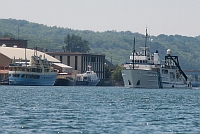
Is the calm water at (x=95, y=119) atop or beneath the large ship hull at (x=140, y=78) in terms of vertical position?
beneath

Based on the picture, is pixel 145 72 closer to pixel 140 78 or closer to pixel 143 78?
pixel 143 78

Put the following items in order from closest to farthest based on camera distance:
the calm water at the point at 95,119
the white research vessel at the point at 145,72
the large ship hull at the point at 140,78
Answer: the calm water at the point at 95,119
the large ship hull at the point at 140,78
the white research vessel at the point at 145,72

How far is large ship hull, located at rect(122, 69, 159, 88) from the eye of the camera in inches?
7116

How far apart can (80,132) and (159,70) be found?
133590 mm

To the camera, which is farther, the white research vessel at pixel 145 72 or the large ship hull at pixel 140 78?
the white research vessel at pixel 145 72

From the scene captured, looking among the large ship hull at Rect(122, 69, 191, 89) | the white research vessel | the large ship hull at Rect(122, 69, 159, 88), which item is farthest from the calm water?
the white research vessel

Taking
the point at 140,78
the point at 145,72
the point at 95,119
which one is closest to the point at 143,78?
the point at 140,78

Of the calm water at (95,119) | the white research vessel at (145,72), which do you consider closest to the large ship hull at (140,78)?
the white research vessel at (145,72)

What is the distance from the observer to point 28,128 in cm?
5559

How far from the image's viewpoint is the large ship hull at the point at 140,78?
18075 centimetres

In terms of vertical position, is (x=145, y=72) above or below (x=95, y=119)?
above

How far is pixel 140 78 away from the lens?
18188 centimetres

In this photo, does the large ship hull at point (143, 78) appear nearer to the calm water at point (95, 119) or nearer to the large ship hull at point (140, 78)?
the large ship hull at point (140, 78)

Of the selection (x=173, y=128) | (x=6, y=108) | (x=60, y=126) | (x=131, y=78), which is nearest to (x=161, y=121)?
(x=173, y=128)
